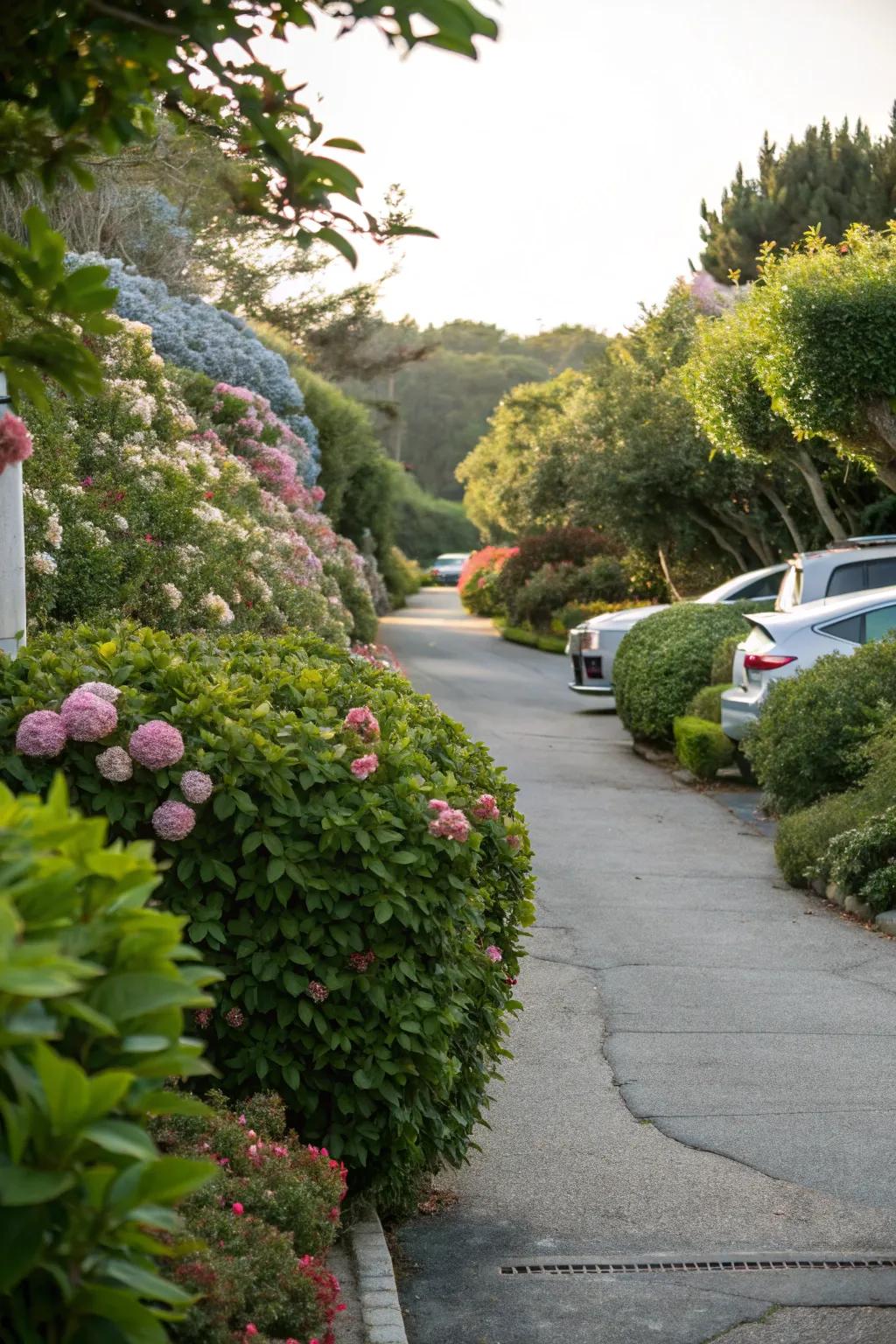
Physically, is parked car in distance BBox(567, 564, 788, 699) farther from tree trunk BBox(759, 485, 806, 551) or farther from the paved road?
the paved road

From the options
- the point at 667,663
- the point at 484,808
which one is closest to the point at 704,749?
the point at 667,663

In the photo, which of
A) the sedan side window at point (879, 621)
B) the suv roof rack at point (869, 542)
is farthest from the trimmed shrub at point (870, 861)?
the suv roof rack at point (869, 542)

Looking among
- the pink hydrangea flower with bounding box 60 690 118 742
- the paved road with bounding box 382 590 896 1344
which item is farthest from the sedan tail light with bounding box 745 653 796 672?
the pink hydrangea flower with bounding box 60 690 118 742

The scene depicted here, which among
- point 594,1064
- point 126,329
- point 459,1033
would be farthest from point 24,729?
point 126,329

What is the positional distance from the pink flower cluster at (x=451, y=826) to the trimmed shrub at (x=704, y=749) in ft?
36.8

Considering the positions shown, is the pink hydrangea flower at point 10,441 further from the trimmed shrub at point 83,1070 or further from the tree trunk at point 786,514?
the tree trunk at point 786,514

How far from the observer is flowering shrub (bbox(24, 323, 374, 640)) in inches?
345

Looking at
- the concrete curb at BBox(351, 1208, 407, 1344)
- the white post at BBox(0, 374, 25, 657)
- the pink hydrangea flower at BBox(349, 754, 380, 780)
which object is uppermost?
the white post at BBox(0, 374, 25, 657)

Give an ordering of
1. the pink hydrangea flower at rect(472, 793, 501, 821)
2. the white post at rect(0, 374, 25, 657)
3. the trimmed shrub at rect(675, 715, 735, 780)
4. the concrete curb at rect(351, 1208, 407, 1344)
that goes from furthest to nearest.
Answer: the trimmed shrub at rect(675, 715, 735, 780) < the white post at rect(0, 374, 25, 657) < the pink hydrangea flower at rect(472, 793, 501, 821) < the concrete curb at rect(351, 1208, 407, 1344)

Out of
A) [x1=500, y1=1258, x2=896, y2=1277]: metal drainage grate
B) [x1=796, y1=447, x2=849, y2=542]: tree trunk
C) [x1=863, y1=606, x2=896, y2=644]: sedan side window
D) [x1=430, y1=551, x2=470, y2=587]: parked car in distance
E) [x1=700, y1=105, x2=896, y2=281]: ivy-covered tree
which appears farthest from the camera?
[x1=430, y1=551, x2=470, y2=587]: parked car in distance

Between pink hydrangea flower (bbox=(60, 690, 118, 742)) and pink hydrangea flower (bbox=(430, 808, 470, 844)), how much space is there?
3.30 feet

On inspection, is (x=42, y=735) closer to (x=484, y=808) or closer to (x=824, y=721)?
(x=484, y=808)

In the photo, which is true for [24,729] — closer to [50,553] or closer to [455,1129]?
[455,1129]

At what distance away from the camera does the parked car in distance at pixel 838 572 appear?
16.0 meters
